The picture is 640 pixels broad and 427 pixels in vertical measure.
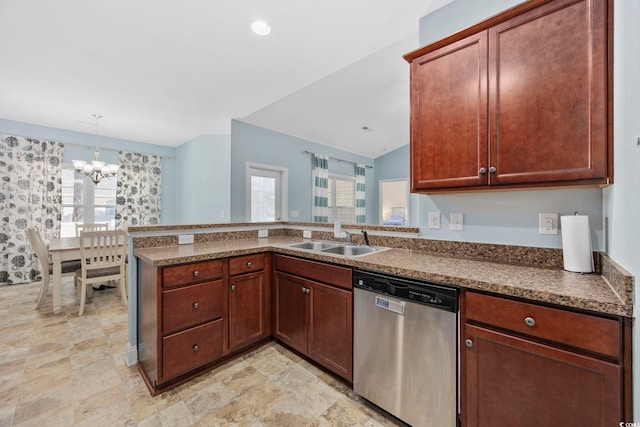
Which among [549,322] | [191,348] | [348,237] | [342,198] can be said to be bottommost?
[191,348]

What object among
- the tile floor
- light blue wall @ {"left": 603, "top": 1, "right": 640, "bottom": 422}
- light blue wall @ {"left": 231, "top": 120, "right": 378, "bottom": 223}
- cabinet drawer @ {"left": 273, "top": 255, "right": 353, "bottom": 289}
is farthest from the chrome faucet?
light blue wall @ {"left": 231, "top": 120, "right": 378, "bottom": 223}

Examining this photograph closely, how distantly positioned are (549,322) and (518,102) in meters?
1.05

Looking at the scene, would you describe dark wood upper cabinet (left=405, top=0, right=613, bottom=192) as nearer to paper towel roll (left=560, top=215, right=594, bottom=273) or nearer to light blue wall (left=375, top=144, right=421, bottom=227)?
paper towel roll (left=560, top=215, right=594, bottom=273)

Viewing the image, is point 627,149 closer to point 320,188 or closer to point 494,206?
point 494,206

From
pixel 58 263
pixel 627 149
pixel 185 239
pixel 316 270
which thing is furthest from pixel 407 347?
pixel 58 263

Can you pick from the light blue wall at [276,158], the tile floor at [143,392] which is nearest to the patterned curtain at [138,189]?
the light blue wall at [276,158]

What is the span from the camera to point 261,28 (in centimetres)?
214

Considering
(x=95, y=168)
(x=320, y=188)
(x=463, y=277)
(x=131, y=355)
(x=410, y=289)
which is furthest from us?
(x=320, y=188)

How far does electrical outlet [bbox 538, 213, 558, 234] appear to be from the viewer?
57.1 inches

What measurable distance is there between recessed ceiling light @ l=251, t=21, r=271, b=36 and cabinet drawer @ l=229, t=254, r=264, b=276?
187cm

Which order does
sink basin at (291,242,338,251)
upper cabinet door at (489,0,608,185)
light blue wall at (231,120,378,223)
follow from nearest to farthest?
upper cabinet door at (489,0,608,185) < sink basin at (291,242,338,251) < light blue wall at (231,120,378,223)

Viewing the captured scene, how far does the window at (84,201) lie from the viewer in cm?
462

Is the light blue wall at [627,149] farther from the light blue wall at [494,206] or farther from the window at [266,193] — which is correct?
the window at [266,193]

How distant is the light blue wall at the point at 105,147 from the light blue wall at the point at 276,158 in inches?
103
